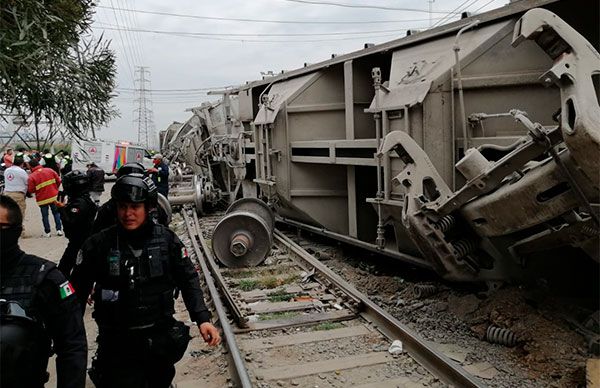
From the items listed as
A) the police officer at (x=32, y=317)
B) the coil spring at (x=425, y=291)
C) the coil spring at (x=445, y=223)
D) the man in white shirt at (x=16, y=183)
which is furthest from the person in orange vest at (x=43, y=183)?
the police officer at (x=32, y=317)

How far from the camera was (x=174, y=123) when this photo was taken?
95.0ft

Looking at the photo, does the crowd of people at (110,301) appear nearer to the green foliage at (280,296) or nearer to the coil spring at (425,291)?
the green foliage at (280,296)

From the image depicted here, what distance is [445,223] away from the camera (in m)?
4.89

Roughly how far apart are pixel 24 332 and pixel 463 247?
384 centimetres

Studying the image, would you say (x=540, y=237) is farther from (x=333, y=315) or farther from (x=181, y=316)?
(x=181, y=316)

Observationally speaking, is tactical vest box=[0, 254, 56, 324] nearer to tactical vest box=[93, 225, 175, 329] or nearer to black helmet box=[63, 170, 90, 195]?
tactical vest box=[93, 225, 175, 329]

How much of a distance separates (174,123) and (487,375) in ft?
87.2

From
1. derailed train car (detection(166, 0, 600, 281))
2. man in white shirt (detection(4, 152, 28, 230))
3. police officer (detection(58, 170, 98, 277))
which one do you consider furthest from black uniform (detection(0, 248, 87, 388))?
man in white shirt (detection(4, 152, 28, 230))

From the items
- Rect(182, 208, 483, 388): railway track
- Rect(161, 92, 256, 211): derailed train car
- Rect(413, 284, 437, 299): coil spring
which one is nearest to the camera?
Rect(182, 208, 483, 388): railway track

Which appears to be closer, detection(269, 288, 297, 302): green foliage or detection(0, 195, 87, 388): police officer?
detection(0, 195, 87, 388): police officer

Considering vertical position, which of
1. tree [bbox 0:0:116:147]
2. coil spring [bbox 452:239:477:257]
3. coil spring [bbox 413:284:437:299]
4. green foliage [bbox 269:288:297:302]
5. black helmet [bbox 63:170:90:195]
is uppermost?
tree [bbox 0:0:116:147]

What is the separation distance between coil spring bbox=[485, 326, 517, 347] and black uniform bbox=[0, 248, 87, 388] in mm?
3612

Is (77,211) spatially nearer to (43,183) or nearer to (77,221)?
(77,221)

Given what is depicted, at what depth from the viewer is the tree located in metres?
3.42
